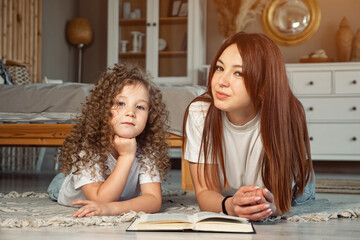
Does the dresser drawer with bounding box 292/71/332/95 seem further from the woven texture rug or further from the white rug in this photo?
the white rug

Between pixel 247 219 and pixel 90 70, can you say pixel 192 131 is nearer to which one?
pixel 247 219

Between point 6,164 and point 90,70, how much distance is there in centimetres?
153

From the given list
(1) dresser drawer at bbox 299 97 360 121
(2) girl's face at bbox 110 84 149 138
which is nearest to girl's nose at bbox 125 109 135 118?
(2) girl's face at bbox 110 84 149 138

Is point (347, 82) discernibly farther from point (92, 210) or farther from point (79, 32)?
point (92, 210)

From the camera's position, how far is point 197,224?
3.67 feet

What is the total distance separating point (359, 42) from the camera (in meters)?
4.04

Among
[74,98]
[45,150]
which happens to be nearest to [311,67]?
[74,98]

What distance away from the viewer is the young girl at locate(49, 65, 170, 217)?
139 centimetres

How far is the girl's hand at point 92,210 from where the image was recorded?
1.28 metres

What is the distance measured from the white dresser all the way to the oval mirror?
672 mm

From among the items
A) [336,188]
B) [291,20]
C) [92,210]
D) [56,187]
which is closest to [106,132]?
[92,210]

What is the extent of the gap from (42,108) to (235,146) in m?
1.46

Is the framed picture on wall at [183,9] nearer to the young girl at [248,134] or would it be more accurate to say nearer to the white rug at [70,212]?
the white rug at [70,212]

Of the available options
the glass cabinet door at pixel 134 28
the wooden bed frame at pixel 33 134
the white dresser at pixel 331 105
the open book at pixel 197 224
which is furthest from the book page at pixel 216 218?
the glass cabinet door at pixel 134 28
